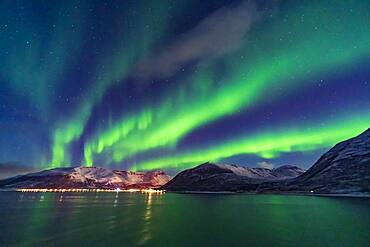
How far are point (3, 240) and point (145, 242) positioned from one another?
2060cm

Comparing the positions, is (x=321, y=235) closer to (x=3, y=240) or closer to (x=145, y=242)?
(x=145, y=242)

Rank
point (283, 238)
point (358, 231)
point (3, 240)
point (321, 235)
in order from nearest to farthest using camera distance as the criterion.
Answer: point (3, 240) < point (283, 238) < point (321, 235) < point (358, 231)

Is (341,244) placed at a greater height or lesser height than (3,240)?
lesser

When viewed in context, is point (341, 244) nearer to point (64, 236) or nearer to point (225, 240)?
point (225, 240)

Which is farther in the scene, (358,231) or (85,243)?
(358,231)

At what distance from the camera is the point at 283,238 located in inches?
1999

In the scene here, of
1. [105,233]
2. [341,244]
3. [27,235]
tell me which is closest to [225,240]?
[341,244]

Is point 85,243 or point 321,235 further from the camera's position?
point 321,235

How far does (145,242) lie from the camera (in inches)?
1778

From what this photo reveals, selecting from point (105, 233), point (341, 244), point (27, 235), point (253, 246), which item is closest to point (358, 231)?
point (341, 244)

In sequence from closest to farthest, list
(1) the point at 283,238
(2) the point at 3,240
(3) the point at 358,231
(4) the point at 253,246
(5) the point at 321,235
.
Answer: (4) the point at 253,246 < (2) the point at 3,240 < (1) the point at 283,238 < (5) the point at 321,235 < (3) the point at 358,231

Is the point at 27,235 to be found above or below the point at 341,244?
above

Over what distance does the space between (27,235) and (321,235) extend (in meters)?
47.5

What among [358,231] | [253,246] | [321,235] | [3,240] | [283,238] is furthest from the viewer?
[358,231]
